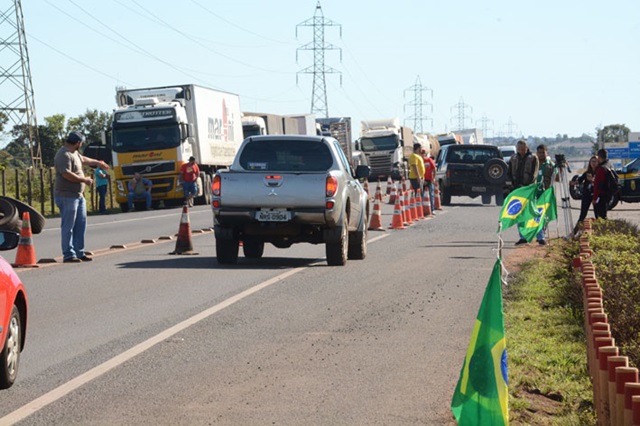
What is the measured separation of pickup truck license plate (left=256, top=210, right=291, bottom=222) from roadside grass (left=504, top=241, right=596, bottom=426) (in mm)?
3533

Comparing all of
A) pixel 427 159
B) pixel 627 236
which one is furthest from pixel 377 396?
pixel 427 159

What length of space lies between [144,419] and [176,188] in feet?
117

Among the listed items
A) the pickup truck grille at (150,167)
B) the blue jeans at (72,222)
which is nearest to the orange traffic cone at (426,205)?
the pickup truck grille at (150,167)

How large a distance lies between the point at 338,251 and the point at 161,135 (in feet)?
80.1

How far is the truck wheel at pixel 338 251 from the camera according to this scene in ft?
58.6

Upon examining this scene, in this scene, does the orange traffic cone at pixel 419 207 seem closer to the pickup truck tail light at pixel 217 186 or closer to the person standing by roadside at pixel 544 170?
the person standing by roadside at pixel 544 170

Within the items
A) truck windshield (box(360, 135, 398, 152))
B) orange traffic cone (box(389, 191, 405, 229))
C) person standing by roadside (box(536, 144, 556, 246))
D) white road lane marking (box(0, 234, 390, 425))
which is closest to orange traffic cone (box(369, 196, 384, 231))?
orange traffic cone (box(389, 191, 405, 229))

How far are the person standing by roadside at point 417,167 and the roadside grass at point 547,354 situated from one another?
57.0 ft

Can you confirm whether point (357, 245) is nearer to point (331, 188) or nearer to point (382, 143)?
point (331, 188)

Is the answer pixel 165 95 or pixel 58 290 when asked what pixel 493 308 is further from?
pixel 165 95

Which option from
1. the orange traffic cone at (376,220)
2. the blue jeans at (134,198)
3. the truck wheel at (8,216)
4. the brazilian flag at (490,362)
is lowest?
the blue jeans at (134,198)

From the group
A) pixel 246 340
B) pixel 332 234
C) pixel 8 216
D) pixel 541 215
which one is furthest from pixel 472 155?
pixel 8 216

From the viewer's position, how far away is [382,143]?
7031 centimetres

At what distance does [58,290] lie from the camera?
15078 mm
